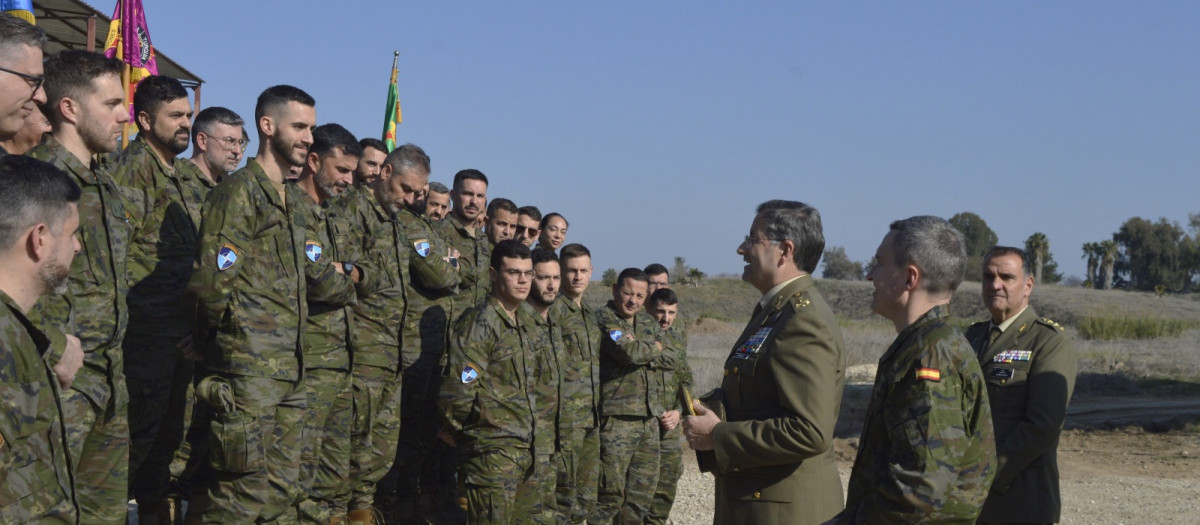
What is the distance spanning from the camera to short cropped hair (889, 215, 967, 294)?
3465mm

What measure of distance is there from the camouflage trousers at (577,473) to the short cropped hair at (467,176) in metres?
2.10

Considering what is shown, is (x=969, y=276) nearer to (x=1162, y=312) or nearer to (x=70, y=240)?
(x=1162, y=312)

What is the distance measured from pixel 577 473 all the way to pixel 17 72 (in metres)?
4.83

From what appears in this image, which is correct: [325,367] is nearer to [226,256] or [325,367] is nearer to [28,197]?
[226,256]

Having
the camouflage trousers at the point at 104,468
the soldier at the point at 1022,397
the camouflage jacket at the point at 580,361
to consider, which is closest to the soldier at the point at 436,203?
the camouflage jacket at the point at 580,361

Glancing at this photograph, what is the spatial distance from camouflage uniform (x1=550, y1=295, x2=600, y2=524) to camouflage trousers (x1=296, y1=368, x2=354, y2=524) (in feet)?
4.96

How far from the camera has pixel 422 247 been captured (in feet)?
23.5

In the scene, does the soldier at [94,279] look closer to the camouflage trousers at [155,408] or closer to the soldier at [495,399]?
the camouflage trousers at [155,408]

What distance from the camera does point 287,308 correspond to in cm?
524

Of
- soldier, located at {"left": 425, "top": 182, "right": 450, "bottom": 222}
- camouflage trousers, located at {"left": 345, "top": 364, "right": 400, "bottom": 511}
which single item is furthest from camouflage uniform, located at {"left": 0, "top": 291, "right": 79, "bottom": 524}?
soldier, located at {"left": 425, "top": 182, "right": 450, "bottom": 222}

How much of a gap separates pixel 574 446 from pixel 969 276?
45.8m

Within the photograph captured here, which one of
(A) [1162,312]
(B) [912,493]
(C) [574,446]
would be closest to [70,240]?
(B) [912,493]

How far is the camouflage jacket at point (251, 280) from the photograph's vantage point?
5035mm

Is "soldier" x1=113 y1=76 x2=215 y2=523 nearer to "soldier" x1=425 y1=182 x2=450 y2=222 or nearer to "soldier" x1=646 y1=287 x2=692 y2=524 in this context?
"soldier" x1=425 y1=182 x2=450 y2=222
